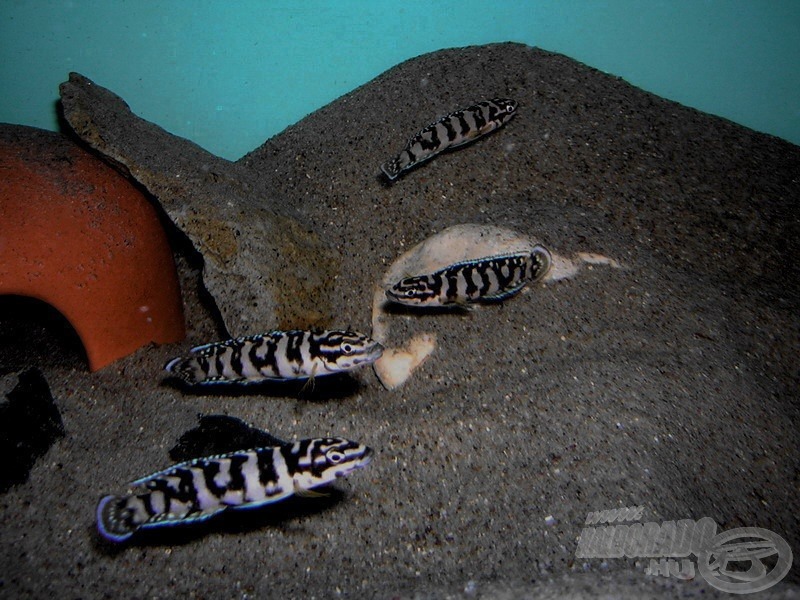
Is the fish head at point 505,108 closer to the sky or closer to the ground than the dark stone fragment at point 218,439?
closer to the sky

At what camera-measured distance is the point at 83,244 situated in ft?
13.3

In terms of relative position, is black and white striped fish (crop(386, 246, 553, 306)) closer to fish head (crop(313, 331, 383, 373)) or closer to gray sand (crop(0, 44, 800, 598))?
gray sand (crop(0, 44, 800, 598))

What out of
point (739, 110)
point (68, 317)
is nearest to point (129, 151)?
point (68, 317)

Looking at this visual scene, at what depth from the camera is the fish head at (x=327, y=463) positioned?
2438 millimetres

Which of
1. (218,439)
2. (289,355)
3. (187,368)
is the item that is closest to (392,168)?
(289,355)

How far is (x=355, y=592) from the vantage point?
2283mm

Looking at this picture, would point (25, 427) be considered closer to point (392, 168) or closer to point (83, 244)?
point (83, 244)

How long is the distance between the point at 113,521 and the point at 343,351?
158cm

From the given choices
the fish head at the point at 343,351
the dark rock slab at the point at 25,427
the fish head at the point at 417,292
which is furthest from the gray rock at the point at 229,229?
the dark rock slab at the point at 25,427

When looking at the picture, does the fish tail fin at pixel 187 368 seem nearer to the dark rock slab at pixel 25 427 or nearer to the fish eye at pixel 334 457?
the dark rock slab at pixel 25 427

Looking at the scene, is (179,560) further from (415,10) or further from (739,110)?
(739,110)

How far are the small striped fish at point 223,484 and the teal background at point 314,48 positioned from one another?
537 cm

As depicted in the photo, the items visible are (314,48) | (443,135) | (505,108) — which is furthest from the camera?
(314,48)

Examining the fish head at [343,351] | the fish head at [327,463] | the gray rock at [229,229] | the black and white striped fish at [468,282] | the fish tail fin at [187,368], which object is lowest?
the fish head at [327,463]
